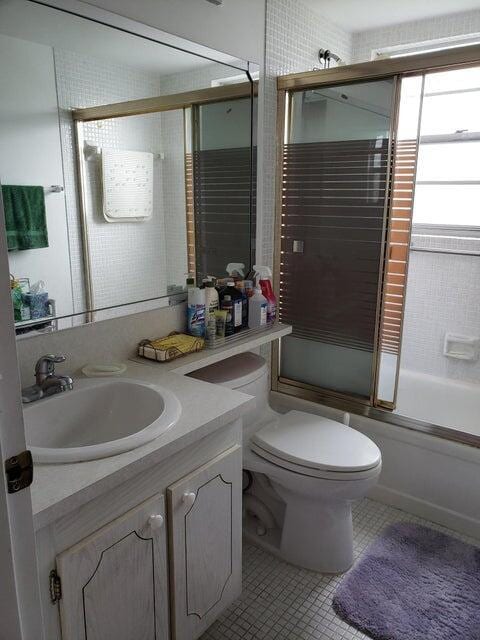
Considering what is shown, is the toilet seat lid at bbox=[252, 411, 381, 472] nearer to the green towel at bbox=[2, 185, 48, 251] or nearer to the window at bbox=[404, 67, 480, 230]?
the green towel at bbox=[2, 185, 48, 251]

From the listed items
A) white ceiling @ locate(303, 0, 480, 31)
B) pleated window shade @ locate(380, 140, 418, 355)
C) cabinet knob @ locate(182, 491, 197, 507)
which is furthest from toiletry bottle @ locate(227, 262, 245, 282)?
white ceiling @ locate(303, 0, 480, 31)

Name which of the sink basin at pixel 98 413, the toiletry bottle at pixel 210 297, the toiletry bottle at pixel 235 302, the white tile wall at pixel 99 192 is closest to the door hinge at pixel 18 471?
the sink basin at pixel 98 413

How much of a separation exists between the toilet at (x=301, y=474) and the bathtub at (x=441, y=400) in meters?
1.13

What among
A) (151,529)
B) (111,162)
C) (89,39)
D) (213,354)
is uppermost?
(89,39)

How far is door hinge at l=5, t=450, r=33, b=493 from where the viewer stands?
69cm

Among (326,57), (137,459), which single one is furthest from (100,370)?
(326,57)

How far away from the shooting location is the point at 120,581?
46.4 inches

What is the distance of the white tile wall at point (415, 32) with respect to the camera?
2.49m

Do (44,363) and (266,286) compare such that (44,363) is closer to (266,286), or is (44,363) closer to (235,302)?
(235,302)

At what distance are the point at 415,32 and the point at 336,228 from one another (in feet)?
3.92

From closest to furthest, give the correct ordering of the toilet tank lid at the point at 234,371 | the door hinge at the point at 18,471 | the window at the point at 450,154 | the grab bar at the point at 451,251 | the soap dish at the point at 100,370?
the door hinge at the point at 18,471 < the soap dish at the point at 100,370 < the toilet tank lid at the point at 234,371 < the window at the point at 450,154 < the grab bar at the point at 451,251

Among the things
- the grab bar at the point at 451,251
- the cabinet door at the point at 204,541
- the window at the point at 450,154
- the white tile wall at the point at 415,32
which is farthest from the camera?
the grab bar at the point at 451,251

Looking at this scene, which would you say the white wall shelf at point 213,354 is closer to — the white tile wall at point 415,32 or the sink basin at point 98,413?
the sink basin at point 98,413

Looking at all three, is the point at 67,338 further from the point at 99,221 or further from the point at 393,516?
the point at 393,516
